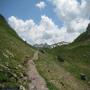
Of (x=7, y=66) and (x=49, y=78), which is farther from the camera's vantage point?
(x=49, y=78)

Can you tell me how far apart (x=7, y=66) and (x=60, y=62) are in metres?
30.2

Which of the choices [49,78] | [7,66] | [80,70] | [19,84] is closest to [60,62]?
[80,70]

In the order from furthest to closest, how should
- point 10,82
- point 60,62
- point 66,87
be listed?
point 60,62 → point 66,87 → point 10,82

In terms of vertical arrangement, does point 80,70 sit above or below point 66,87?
above

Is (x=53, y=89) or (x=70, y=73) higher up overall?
(x=70, y=73)

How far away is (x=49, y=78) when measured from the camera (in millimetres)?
56031

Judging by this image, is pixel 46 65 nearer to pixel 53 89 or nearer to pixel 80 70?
pixel 80 70

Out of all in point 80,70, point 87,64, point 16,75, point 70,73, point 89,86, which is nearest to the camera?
point 16,75

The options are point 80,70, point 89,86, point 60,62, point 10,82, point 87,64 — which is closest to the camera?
point 10,82

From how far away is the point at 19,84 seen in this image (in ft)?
145

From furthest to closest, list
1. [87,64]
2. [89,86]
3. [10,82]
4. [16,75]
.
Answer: [87,64] < [89,86] < [16,75] < [10,82]

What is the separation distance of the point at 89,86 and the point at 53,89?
13607 millimetres

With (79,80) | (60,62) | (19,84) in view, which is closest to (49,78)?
(79,80)

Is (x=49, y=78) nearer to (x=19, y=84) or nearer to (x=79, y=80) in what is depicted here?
(x=79, y=80)
